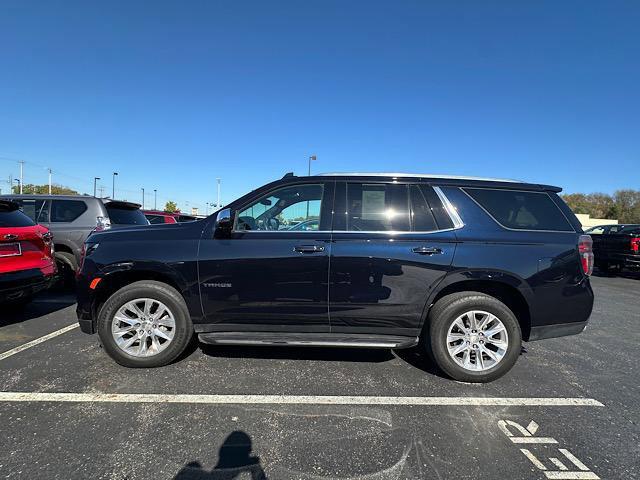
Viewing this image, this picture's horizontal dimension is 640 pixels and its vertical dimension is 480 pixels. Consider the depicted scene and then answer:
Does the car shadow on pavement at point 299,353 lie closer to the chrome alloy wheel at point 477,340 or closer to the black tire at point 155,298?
the black tire at point 155,298

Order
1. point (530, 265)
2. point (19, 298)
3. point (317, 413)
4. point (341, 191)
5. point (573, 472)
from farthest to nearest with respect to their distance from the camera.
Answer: point (19, 298), point (341, 191), point (530, 265), point (317, 413), point (573, 472)

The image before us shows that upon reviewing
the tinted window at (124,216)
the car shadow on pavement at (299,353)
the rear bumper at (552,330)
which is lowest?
the car shadow on pavement at (299,353)

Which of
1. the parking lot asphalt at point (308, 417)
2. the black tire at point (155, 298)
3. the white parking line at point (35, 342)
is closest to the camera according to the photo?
the parking lot asphalt at point (308, 417)

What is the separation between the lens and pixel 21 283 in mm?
4836

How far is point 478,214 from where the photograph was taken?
370 centimetres

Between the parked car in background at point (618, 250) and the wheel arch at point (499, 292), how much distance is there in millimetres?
10586

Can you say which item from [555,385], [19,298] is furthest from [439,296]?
[19,298]

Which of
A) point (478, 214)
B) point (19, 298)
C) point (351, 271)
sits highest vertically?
point (478, 214)

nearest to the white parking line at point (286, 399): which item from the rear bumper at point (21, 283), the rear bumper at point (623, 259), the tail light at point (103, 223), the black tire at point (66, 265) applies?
the rear bumper at point (21, 283)

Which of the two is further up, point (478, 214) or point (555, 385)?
point (478, 214)

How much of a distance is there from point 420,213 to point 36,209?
23.9ft

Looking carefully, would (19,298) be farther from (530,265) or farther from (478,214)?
(530,265)

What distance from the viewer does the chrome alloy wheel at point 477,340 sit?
11.7ft

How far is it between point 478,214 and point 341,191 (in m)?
1.38
